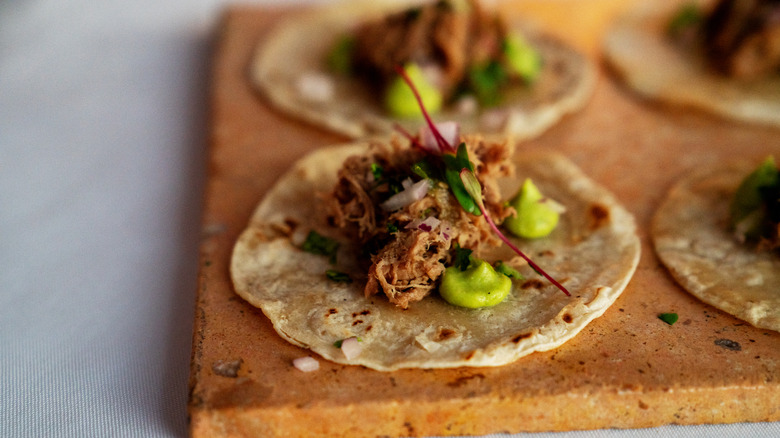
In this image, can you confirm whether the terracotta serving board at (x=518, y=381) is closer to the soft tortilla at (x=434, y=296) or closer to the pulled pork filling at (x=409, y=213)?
the soft tortilla at (x=434, y=296)

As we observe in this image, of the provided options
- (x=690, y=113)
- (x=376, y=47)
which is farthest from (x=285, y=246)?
(x=690, y=113)

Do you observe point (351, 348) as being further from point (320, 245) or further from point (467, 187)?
point (467, 187)

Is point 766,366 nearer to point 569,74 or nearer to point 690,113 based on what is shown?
point 690,113

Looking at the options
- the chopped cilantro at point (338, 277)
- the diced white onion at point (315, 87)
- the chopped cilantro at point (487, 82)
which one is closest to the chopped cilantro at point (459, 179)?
the chopped cilantro at point (338, 277)

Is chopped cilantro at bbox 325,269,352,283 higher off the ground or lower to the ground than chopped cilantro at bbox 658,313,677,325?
lower

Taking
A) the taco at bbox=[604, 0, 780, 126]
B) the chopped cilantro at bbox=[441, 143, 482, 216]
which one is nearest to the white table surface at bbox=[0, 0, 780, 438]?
the chopped cilantro at bbox=[441, 143, 482, 216]

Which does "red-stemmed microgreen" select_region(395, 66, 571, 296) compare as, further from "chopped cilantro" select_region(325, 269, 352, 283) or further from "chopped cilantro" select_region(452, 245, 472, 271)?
"chopped cilantro" select_region(325, 269, 352, 283)

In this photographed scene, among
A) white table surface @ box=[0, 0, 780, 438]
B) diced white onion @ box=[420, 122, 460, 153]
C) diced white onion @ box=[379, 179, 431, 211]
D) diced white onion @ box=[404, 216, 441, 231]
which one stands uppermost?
diced white onion @ box=[420, 122, 460, 153]

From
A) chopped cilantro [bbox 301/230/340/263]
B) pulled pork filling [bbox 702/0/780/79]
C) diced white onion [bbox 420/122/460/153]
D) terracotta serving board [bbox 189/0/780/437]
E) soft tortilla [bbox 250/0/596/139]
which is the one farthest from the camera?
pulled pork filling [bbox 702/0/780/79]
